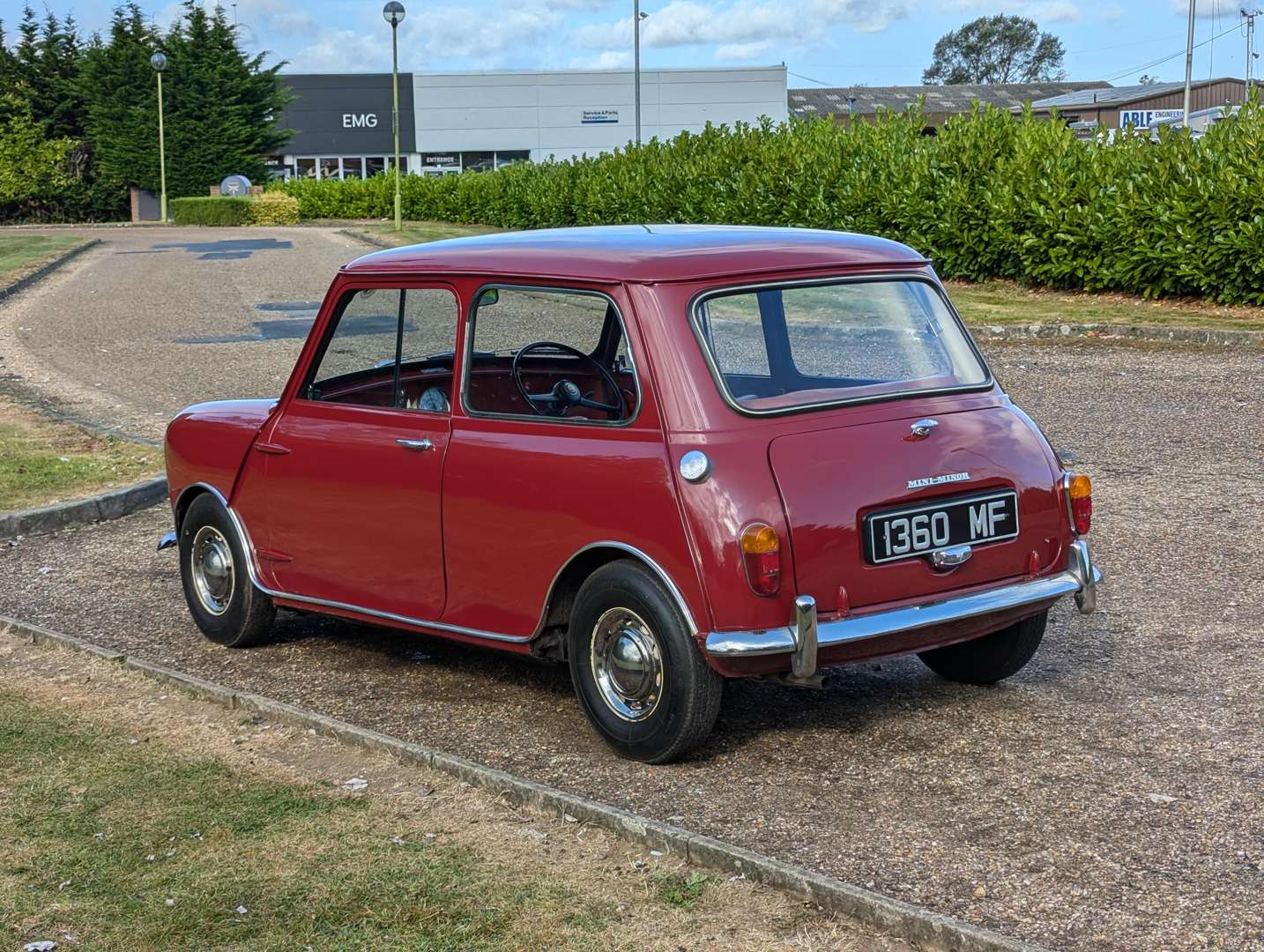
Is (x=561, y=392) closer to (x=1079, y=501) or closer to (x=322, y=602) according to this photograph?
(x=322, y=602)

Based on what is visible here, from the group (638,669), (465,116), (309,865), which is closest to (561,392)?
(638,669)

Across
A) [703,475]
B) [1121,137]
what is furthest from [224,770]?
[1121,137]

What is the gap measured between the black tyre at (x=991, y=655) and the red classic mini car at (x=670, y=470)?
1cm

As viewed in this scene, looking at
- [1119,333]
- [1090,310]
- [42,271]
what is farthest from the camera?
[42,271]

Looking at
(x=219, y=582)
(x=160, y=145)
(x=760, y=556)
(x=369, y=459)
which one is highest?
(x=160, y=145)

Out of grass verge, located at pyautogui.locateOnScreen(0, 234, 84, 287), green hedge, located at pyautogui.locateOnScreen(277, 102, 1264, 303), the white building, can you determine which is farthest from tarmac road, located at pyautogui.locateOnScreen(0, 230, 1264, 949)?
the white building

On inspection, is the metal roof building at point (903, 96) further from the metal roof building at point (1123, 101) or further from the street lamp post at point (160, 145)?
the street lamp post at point (160, 145)

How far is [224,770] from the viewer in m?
5.16

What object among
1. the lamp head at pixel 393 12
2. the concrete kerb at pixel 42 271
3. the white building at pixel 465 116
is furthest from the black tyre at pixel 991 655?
the white building at pixel 465 116

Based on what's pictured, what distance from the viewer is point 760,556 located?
4648mm

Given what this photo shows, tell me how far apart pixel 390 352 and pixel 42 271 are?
25.6 metres

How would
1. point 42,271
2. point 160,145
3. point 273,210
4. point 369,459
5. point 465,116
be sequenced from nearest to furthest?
1. point 369,459
2. point 42,271
3. point 273,210
4. point 160,145
5. point 465,116

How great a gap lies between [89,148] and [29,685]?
2562 inches

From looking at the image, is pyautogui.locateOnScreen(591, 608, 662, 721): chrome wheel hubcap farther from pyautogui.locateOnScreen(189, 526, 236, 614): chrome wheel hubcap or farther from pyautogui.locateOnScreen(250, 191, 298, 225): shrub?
pyautogui.locateOnScreen(250, 191, 298, 225): shrub
